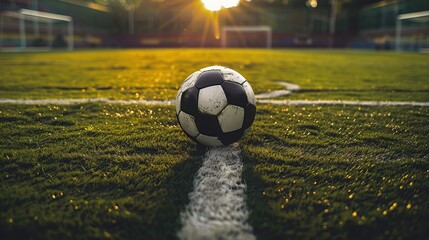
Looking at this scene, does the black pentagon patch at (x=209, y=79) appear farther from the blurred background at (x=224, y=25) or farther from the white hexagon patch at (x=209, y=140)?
the blurred background at (x=224, y=25)

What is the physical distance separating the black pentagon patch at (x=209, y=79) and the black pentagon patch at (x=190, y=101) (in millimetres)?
54

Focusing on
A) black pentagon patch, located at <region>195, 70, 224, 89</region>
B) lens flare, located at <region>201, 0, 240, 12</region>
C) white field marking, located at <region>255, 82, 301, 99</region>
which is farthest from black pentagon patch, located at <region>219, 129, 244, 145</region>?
lens flare, located at <region>201, 0, 240, 12</region>

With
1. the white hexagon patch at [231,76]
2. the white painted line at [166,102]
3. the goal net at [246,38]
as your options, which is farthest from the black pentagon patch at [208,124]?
the goal net at [246,38]

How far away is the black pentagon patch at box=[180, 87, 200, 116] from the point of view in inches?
87.4

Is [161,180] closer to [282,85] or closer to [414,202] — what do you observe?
[414,202]

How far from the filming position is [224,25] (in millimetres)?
46719

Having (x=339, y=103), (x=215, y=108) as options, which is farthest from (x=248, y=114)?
(x=339, y=103)

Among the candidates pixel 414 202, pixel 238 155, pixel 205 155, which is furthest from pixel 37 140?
pixel 414 202

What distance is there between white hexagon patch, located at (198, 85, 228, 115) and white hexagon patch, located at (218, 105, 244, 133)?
0.04m

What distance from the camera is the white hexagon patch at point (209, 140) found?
223cm

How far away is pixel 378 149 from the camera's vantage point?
7.67 ft

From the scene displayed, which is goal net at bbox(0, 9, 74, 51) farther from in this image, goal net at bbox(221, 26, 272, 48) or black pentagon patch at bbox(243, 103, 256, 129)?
black pentagon patch at bbox(243, 103, 256, 129)

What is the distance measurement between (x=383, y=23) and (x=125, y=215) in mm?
45420

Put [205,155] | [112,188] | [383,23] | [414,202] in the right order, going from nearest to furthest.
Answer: [414,202] → [112,188] → [205,155] → [383,23]
